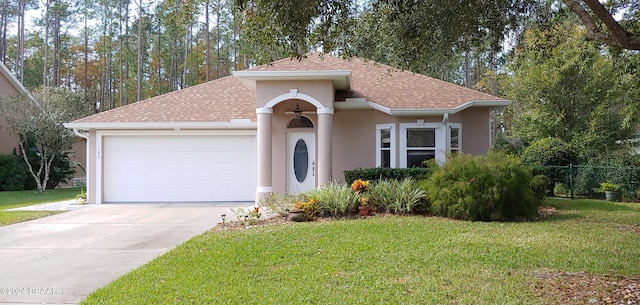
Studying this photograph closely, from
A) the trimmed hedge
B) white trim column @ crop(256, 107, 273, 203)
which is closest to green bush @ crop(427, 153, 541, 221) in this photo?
the trimmed hedge

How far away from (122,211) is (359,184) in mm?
6624

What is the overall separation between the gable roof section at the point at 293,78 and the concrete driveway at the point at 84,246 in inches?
114

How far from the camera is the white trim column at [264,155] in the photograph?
13.1m

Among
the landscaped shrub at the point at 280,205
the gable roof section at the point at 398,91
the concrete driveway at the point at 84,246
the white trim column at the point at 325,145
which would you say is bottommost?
the concrete driveway at the point at 84,246

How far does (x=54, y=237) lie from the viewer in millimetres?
9094

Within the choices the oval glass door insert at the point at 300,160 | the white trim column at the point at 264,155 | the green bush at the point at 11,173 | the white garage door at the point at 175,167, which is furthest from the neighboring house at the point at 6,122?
the white trim column at the point at 264,155

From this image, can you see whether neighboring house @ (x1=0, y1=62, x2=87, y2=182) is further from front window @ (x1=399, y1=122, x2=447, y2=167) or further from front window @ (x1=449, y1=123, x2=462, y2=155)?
front window @ (x1=449, y1=123, x2=462, y2=155)

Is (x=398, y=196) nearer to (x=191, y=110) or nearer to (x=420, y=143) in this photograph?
(x=420, y=143)

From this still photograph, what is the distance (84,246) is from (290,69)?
23.7 ft

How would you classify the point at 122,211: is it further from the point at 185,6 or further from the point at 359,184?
the point at 185,6

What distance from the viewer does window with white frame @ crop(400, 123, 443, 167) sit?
46.3 feet

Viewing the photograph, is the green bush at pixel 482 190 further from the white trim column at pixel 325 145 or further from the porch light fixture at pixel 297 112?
the porch light fixture at pixel 297 112

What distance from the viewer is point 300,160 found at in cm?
1498

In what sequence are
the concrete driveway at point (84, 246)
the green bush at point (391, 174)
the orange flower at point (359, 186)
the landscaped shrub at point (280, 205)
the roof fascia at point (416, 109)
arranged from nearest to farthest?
the concrete driveway at point (84, 246) < the landscaped shrub at point (280, 205) < the orange flower at point (359, 186) < the green bush at point (391, 174) < the roof fascia at point (416, 109)
